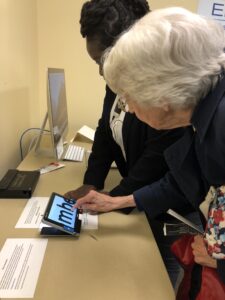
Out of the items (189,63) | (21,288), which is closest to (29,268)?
(21,288)

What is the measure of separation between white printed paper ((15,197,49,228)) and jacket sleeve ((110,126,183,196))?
264 millimetres

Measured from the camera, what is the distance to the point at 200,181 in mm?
787

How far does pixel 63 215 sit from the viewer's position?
3.25 feet

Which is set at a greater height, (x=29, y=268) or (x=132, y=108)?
(x=132, y=108)

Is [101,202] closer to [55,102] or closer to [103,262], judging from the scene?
[103,262]

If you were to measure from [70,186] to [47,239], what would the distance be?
1.47 feet

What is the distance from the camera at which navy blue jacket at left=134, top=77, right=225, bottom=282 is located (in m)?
0.63

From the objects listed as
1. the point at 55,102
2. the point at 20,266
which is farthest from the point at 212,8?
the point at 20,266

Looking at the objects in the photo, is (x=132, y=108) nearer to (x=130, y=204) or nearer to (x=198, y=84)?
(x=198, y=84)

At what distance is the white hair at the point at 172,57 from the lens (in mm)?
582

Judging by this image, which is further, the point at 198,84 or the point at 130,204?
the point at 130,204

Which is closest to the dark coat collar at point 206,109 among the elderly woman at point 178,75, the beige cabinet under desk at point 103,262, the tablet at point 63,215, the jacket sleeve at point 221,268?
the elderly woman at point 178,75

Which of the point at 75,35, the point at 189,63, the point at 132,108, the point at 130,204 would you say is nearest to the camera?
the point at 189,63

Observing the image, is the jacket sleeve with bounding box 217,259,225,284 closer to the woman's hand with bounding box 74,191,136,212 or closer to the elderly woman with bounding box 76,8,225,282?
the elderly woman with bounding box 76,8,225,282
